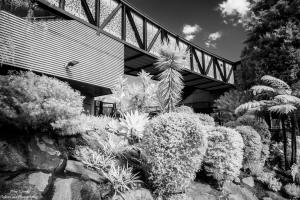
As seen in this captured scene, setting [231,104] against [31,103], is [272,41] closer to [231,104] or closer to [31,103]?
[231,104]

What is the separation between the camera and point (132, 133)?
6527mm

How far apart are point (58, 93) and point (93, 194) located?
237 cm

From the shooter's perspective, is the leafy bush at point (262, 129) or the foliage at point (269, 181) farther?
the leafy bush at point (262, 129)

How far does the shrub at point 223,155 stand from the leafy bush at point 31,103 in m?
4.28

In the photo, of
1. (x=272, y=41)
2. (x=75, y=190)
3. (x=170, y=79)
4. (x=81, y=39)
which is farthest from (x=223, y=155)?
(x=272, y=41)

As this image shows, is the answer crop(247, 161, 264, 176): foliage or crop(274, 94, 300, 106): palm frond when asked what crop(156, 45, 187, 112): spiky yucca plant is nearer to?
crop(247, 161, 264, 176): foliage

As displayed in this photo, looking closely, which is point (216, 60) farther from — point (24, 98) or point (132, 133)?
point (24, 98)

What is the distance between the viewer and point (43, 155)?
4035mm

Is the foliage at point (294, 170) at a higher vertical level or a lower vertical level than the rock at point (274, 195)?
higher

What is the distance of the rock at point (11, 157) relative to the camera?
142 inches

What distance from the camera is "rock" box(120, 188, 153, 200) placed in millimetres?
3994

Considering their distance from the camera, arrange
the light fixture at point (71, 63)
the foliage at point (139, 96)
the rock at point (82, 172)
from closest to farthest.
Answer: the rock at point (82, 172) < the light fixture at point (71, 63) < the foliage at point (139, 96)

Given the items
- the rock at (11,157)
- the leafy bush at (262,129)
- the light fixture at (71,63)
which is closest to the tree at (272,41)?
the leafy bush at (262,129)

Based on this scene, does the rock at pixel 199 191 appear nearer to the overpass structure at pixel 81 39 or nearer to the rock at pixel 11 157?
the rock at pixel 11 157
